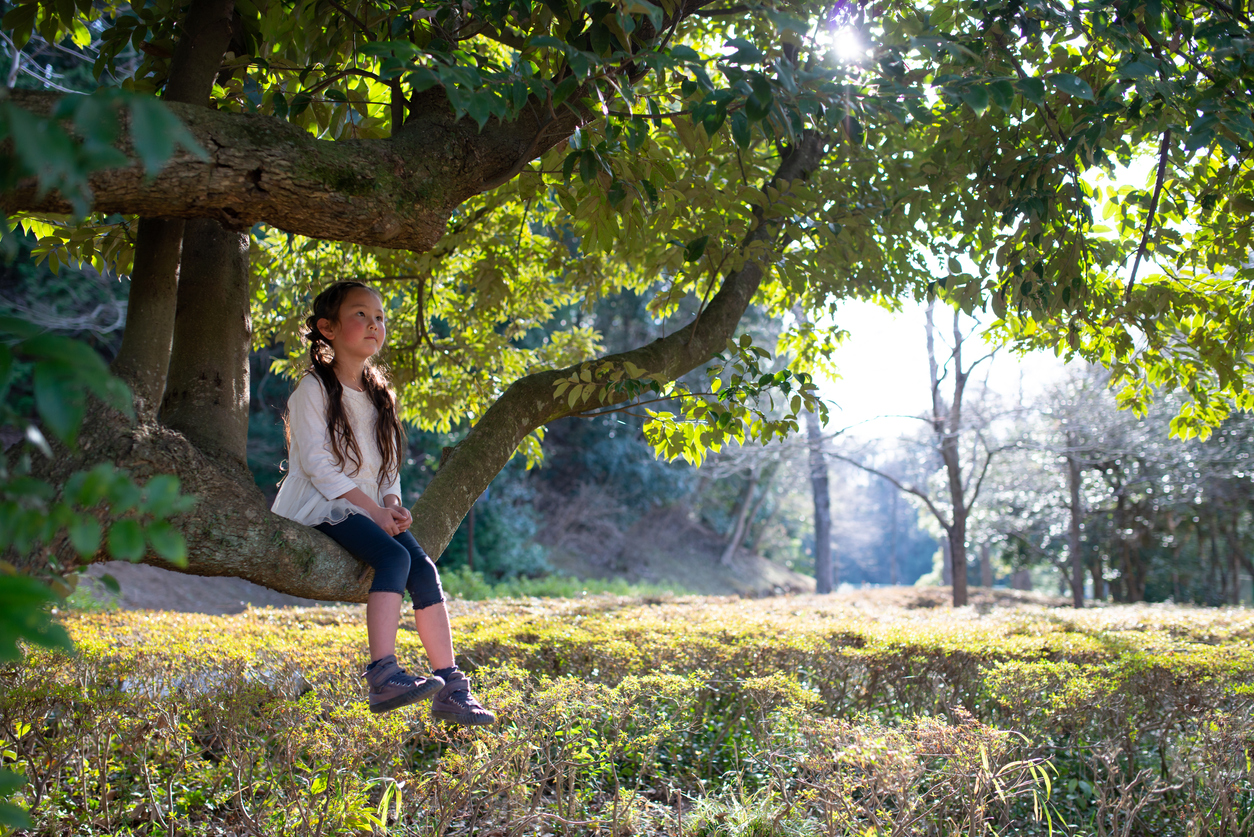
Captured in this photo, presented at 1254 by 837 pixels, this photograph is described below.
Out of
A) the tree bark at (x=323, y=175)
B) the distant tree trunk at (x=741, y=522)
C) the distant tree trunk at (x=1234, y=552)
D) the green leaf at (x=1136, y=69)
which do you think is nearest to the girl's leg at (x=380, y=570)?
the tree bark at (x=323, y=175)

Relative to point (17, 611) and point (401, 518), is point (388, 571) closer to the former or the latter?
point (401, 518)

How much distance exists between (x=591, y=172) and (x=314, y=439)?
4.06ft

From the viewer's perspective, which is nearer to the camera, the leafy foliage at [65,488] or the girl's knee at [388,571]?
the leafy foliage at [65,488]

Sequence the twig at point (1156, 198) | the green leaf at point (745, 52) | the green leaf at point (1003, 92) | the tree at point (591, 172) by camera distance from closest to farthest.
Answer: the green leaf at point (745, 52) → the tree at point (591, 172) → the green leaf at point (1003, 92) → the twig at point (1156, 198)

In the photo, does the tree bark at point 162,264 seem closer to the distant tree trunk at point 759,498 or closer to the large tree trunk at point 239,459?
the large tree trunk at point 239,459

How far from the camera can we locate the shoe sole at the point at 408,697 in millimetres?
2307

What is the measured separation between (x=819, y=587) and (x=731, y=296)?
1556 centimetres

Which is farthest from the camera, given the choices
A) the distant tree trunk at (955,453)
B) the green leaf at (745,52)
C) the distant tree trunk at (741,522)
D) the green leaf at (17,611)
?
the distant tree trunk at (741,522)

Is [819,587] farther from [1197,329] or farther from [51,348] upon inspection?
[51,348]

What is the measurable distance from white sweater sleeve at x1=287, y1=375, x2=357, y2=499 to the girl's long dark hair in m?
0.03

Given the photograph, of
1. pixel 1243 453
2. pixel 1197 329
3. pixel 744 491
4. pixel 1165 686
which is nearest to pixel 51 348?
pixel 1165 686

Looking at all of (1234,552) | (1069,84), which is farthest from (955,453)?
(1234,552)

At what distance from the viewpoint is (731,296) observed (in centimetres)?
377

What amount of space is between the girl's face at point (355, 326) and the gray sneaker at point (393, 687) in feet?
3.60
